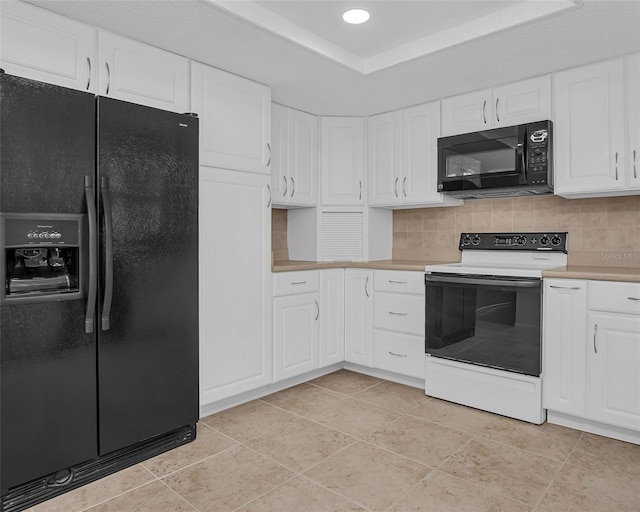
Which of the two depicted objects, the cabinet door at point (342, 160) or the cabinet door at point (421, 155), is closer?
the cabinet door at point (421, 155)

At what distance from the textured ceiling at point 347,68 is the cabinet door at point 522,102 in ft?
0.25

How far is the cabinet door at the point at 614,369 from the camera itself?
242 cm

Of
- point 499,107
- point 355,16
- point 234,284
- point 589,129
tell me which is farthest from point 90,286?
point 589,129

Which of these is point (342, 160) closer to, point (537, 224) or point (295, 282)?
point (295, 282)

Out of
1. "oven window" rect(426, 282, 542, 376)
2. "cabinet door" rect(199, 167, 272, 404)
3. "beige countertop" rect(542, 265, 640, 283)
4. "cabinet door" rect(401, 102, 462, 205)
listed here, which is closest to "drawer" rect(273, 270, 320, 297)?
"cabinet door" rect(199, 167, 272, 404)

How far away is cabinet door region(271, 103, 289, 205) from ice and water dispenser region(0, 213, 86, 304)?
1710 mm

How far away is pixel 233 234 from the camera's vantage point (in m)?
2.88

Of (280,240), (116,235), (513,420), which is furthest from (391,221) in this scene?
(116,235)

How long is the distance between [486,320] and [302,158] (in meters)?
1.90

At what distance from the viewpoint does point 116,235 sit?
2.16m

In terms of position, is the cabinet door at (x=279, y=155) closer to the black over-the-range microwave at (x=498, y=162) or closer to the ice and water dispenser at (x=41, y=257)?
the black over-the-range microwave at (x=498, y=162)

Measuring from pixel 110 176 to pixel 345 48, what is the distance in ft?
5.30

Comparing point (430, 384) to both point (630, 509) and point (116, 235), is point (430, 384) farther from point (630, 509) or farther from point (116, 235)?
point (116, 235)

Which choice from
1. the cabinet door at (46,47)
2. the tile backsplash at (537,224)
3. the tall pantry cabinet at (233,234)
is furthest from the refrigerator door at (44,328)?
the tile backsplash at (537,224)
